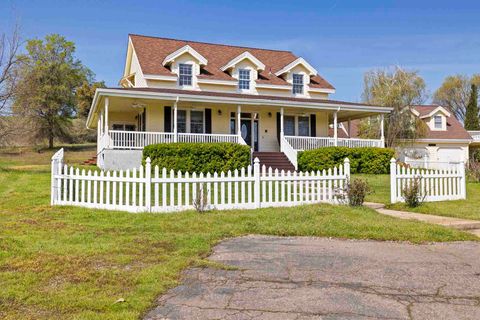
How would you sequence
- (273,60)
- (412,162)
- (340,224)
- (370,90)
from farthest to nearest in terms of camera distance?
(370,90), (273,60), (412,162), (340,224)

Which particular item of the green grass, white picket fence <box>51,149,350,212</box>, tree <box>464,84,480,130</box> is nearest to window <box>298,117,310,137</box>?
the green grass

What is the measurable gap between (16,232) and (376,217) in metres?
6.52

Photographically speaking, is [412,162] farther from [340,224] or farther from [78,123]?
[78,123]

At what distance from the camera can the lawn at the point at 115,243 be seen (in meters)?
3.65

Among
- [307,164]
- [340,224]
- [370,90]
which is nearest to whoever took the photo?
[340,224]

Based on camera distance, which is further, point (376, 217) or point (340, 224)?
point (376, 217)

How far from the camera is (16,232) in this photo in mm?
6617

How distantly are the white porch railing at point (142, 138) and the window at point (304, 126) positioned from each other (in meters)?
5.03

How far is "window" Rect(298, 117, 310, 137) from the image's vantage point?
2411 centimetres

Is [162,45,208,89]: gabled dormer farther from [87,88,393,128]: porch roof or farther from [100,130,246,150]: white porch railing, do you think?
[100,130,246,150]: white porch railing

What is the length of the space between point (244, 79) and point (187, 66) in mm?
3477

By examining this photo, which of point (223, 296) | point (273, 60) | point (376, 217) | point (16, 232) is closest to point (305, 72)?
point (273, 60)

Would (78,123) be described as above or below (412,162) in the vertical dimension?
above

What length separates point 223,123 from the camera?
22.8 metres
